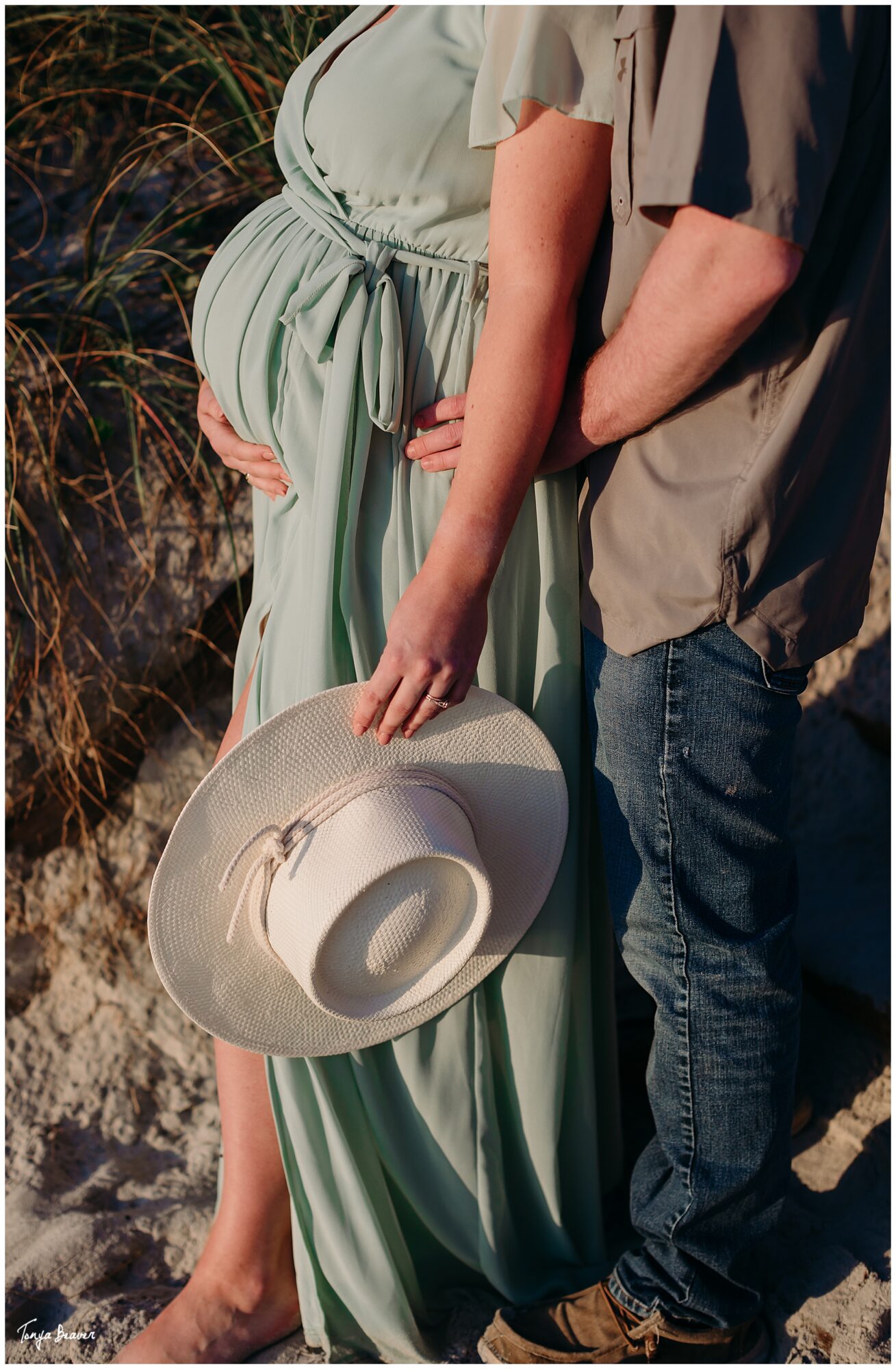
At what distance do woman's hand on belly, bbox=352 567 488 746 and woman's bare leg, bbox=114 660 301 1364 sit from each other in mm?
400

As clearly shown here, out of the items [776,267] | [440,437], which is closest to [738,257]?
[776,267]

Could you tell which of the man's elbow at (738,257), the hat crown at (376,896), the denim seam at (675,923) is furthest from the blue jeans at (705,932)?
the man's elbow at (738,257)

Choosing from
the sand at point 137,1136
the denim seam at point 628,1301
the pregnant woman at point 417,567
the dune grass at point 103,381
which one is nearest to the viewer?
the pregnant woman at point 417,567

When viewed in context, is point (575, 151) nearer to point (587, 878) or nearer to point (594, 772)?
point (594, 772)

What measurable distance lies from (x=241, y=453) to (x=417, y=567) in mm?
362

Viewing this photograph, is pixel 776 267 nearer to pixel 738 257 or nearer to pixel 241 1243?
pixel 738 257

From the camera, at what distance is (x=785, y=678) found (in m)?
1.23

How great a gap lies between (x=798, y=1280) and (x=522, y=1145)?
0.49m

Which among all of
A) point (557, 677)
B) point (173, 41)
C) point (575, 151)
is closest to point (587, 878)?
point (557, 677)

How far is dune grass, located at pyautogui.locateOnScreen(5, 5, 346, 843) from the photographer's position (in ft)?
7.16

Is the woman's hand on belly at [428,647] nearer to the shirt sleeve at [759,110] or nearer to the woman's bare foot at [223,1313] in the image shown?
the shirt sleeve at [759,110]

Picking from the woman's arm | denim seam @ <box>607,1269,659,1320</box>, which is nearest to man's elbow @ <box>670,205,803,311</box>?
the woman's arm

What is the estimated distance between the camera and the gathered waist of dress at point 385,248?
1300mm

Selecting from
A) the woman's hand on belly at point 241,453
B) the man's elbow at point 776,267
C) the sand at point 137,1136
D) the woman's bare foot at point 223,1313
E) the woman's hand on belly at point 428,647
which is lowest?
the sand at point 137,1136
